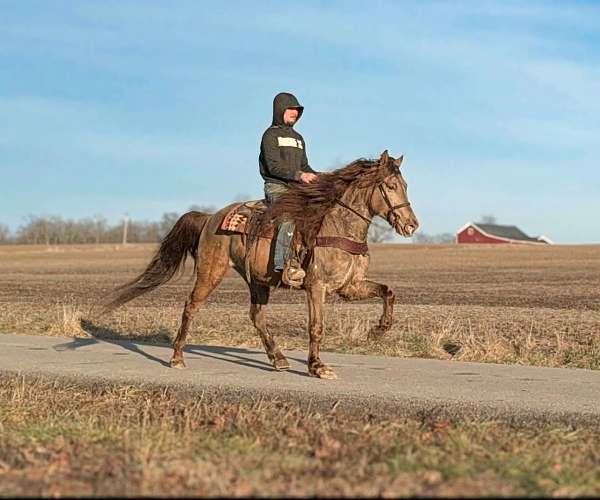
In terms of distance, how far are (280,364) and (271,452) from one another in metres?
5.44

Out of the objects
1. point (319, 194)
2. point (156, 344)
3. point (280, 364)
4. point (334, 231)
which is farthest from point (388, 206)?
point (156, 344)

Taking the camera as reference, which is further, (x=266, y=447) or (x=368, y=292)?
(x=368, y=292)

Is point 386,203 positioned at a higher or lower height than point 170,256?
higher

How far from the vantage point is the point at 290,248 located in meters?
11.0

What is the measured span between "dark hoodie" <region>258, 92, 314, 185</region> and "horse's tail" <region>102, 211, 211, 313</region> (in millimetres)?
1630

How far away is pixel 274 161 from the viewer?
11.6 metres

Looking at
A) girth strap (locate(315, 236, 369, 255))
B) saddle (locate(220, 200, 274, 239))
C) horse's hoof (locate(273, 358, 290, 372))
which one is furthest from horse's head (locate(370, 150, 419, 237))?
horse's hoof (locate(273, 358, 290, 372))

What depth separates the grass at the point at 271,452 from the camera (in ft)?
17.0

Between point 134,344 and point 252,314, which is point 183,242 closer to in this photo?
point 252,314

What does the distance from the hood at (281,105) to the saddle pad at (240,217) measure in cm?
104

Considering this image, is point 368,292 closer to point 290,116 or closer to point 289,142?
point 289,142

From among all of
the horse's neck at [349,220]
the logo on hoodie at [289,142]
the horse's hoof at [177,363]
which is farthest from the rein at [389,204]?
the horse's hoof at [177,363]

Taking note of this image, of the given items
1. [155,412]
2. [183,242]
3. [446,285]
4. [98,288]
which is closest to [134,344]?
[183,242]

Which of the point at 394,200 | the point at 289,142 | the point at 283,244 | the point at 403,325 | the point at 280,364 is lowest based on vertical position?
the point at 280,364
